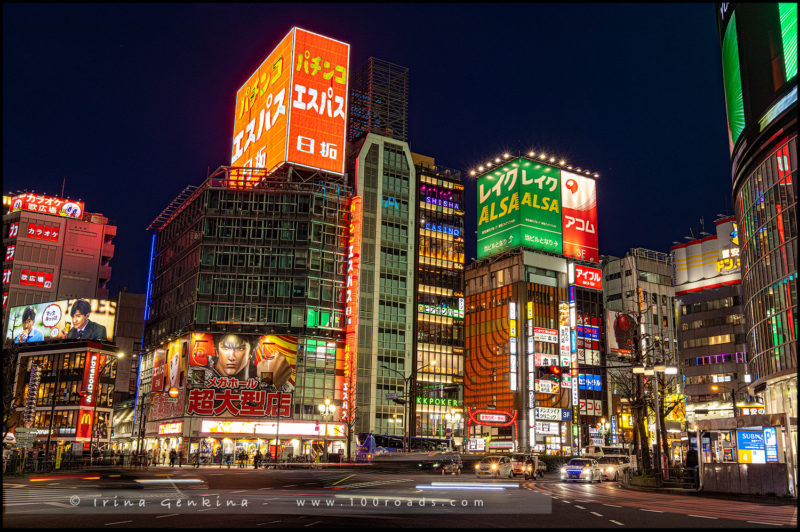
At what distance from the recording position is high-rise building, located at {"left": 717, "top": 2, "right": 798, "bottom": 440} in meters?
48.1

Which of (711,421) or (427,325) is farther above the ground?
(427,325)

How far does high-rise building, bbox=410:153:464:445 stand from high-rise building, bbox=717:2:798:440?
5155 cm

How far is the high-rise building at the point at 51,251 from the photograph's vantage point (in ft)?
438

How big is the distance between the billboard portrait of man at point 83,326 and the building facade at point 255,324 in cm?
1965

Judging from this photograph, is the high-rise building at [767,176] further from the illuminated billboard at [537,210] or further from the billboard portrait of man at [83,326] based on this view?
the billboard portrait of man at [83,326]

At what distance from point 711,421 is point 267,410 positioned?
63912 mm

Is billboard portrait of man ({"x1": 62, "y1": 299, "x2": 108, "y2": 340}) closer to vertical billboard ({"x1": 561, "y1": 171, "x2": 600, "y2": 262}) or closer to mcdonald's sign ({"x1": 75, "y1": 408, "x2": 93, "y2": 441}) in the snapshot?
mcdonald's sign ({"x1": 75, "y1": 408, "x2": 93, "y2": 441})

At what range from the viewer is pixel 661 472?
38094 mm

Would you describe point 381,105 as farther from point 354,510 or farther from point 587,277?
point 354,510

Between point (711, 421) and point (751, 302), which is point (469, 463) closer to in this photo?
point (751, 302)

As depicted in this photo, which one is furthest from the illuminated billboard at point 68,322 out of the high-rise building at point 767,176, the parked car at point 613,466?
the high-rise building at point 767,176

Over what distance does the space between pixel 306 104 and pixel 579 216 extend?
4954 cm

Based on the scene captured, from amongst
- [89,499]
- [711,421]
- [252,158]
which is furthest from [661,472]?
[252,158]

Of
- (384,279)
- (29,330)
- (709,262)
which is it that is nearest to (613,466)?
(384,279)
